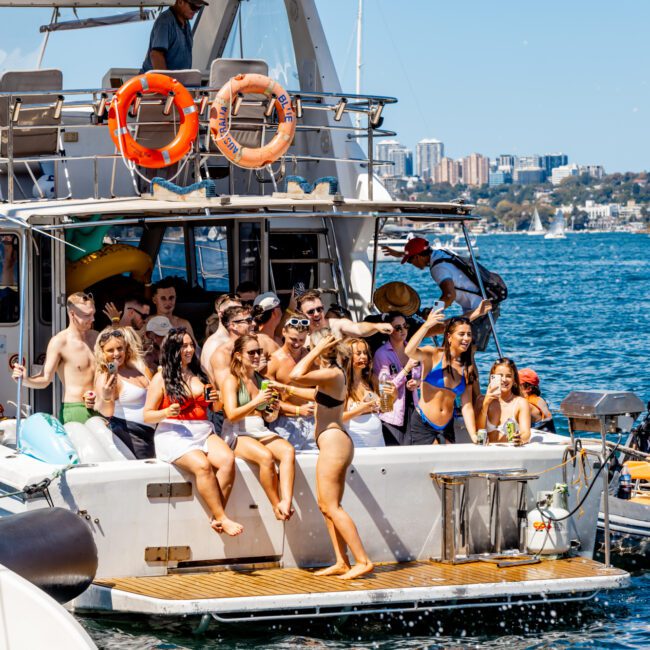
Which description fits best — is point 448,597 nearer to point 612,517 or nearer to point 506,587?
point 506,587

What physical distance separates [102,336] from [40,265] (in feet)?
5.16

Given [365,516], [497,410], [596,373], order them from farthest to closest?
[596,373] → [497,410] → [365,516]

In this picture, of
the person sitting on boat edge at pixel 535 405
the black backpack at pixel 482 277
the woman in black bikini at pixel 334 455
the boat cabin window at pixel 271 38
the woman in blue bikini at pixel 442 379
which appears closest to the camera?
the woman in black bikini at pixel 334 455

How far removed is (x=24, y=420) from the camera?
9.30 m

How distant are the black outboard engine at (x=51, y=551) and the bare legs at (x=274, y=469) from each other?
48.1 inches

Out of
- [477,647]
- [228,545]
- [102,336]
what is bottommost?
[477,647]

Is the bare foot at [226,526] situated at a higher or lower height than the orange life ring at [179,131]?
lower

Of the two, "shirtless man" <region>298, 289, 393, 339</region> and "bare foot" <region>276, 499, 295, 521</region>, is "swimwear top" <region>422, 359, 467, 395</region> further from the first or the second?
"bare foot" <region>276, 499, 295, 521</region>

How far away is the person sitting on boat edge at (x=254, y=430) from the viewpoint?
855cm

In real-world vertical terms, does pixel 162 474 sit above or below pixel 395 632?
above

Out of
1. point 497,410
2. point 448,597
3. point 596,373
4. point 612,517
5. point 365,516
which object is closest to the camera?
point 448,597

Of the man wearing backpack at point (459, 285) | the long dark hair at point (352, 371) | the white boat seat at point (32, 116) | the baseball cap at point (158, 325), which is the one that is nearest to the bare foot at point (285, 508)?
the long dark hair at point (352, 371)

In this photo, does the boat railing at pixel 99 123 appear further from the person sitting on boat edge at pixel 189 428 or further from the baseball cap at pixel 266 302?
the person sitting on boat edge at pixel 189 428

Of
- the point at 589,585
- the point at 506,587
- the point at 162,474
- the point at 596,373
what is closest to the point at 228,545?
A: the point at 162,474
